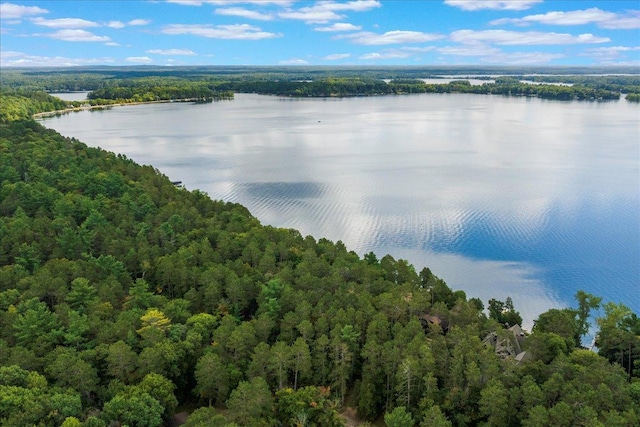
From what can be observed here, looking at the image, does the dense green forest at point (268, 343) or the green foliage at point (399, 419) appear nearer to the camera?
the green foliage at point (399, 419)

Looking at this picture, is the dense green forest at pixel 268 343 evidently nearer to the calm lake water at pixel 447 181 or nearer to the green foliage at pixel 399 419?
the green foliage at pixel 399 419

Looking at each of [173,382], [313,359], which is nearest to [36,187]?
[173,382]

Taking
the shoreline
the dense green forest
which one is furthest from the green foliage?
the shoreline

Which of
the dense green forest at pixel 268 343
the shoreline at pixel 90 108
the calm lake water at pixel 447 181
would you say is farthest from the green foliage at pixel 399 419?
the shoreline at pixel 90 108

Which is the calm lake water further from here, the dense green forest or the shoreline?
the dense green forest

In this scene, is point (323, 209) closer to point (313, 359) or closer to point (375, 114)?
point (313, 359)
